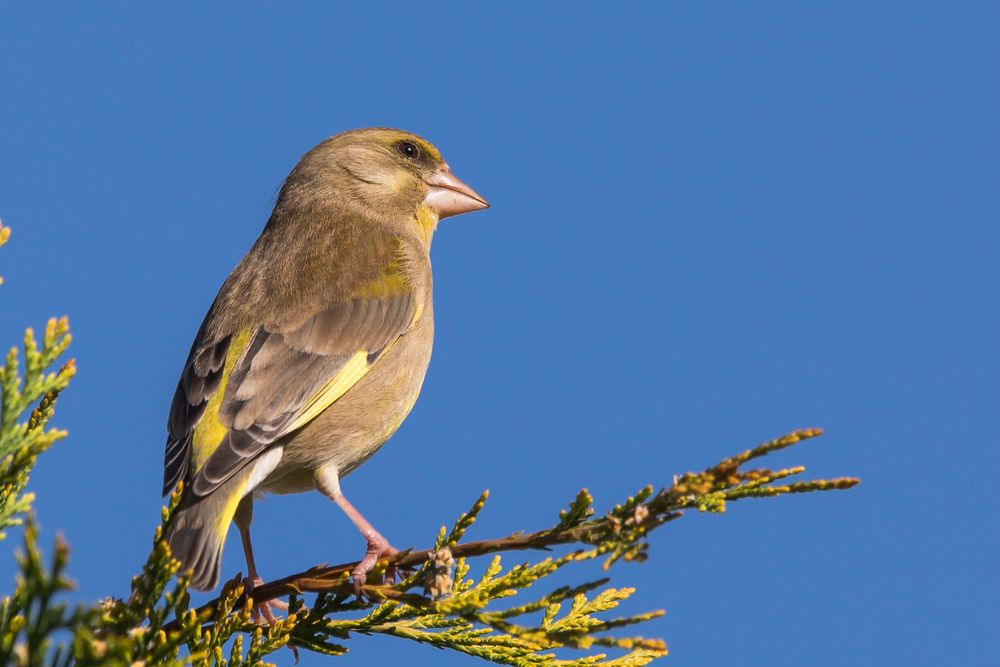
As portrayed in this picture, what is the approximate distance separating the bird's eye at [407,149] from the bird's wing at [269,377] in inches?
48.4

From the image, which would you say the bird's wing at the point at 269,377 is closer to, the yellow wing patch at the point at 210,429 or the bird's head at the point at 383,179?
the yellow wing patch at the point at 210,429

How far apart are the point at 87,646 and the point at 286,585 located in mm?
1108

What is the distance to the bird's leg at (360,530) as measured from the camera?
343 cm

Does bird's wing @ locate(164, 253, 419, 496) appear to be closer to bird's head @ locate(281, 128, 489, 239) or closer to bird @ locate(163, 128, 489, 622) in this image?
bird @ locate(163, 128, 489, 622)

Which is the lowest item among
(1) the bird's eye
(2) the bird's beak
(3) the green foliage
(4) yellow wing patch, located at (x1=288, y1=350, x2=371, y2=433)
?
(3) the green foliage

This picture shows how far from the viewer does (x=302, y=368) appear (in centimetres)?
437

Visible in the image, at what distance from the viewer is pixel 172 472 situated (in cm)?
398

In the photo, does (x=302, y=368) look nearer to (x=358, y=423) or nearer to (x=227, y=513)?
(x=358, y=423)

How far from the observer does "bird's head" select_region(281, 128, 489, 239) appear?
5.82 meters

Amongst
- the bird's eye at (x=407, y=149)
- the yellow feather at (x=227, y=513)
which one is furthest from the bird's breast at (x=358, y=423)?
the bird's eye at (x=407, y=149)

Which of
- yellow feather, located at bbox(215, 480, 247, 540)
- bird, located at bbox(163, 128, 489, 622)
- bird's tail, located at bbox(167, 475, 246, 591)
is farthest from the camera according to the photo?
bird, located at bbox(163, 128, 489, 622)

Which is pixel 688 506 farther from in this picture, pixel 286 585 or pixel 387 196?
pixel 387 196

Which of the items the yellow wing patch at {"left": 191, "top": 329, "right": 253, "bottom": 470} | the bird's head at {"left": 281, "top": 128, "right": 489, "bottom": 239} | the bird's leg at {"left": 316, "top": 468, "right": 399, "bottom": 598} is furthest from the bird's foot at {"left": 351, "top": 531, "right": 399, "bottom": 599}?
the bird's head at {"left": 281, "top": 128, "right": 489, "bottom": 239}

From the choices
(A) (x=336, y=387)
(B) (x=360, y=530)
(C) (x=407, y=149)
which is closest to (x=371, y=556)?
(B) (x=360, y=530)
